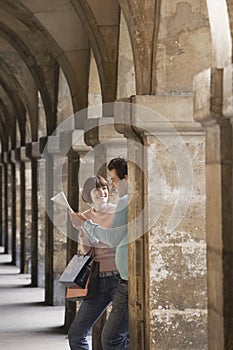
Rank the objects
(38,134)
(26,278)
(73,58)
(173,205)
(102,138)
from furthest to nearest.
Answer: (26,278), (38,134), (73,58), (102,138), (173,205)

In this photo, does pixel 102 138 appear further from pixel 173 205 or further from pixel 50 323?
pixel 50 323

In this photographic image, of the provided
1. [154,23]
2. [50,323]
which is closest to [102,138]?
[154,23]

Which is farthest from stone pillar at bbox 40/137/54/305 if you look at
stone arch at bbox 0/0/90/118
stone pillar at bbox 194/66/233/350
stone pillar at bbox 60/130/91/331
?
Result: stone pillar at bbox 194/66/233/350

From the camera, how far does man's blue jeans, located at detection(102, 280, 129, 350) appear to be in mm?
6449

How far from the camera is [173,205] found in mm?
6699

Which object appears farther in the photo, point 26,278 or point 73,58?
point 26,278

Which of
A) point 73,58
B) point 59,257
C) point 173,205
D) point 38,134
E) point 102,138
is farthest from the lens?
point 38,134

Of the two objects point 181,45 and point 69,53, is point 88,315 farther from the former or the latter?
point 69,53

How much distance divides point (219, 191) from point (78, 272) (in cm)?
218

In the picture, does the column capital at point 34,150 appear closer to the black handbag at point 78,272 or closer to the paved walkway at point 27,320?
the paved walkway at point 27,320

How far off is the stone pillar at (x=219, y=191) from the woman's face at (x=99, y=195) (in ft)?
6.24

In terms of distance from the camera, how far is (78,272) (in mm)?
6703

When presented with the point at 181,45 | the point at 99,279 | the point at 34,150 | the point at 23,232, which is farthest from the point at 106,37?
the point at 23,232

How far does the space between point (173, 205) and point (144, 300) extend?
684mm
